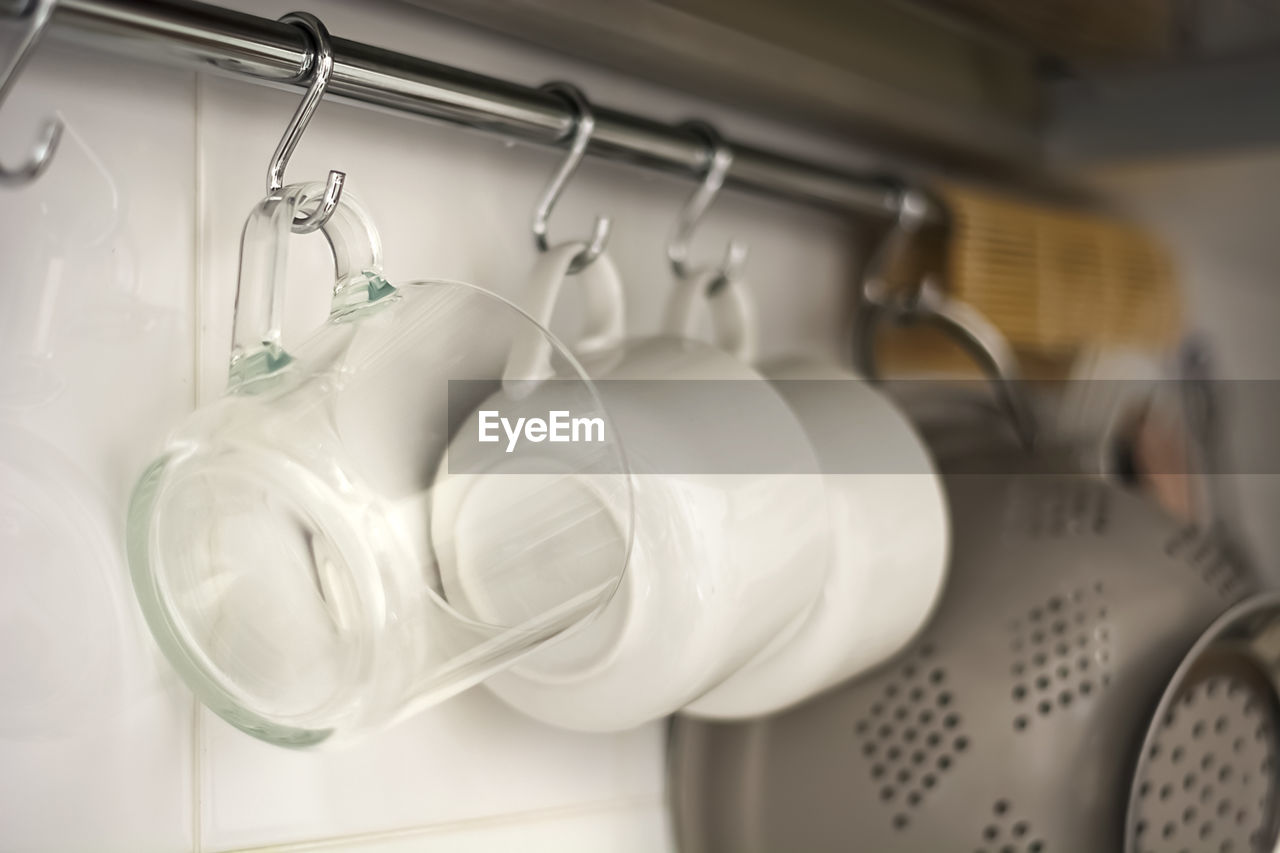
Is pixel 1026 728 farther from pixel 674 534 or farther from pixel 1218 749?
pixel 674 534

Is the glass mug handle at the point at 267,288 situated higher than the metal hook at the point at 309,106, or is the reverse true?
the metal hook at the point at 309,106

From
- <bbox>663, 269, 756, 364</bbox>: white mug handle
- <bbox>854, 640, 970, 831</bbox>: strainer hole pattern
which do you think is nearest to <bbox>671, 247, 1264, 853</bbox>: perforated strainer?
<bbox>854, 640, 970, 831</bbox>: strainer hole pattern

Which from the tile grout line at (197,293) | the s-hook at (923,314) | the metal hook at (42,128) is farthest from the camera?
the s-hook at (923,314)

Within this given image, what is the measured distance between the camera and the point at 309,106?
449 mm

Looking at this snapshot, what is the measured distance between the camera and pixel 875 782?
1.98 feet

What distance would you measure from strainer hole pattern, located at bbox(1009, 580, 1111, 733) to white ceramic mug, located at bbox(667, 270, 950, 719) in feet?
0.16

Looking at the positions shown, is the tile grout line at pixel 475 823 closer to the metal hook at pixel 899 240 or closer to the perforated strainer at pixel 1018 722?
the perforated strainer at pixel 1018 722

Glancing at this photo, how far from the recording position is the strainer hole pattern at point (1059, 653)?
59cm

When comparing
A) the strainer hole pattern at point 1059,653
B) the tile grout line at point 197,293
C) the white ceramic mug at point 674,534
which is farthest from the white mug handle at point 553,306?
the strainer hole pattern at point 1059,653

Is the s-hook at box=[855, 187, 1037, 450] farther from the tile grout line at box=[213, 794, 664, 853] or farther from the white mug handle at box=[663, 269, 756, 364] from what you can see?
the tile grout line at box=[213, 794, 664, 853]

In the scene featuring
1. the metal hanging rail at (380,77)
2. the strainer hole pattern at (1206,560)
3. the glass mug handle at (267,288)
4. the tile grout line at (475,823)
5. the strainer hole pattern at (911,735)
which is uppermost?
the metal hanging rail at (380,77)

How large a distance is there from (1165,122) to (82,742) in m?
0.76

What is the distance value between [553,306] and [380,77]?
119mm

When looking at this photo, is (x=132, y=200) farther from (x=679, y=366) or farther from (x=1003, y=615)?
(x=1003, y=615)
